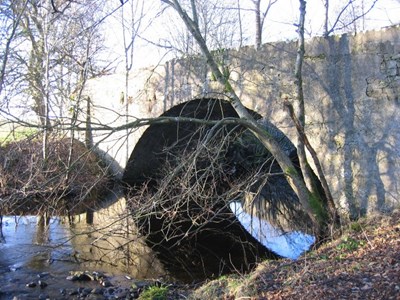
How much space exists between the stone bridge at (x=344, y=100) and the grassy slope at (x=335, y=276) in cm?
117

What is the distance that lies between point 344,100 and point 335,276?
352cm

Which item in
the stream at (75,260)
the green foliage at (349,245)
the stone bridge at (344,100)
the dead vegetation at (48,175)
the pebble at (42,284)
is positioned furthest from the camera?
the dead vegetation at (48,175)

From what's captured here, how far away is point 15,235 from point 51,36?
5.14 meters

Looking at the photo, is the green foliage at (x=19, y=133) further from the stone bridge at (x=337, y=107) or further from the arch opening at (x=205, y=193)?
the arch opening at (x=205, y=193)

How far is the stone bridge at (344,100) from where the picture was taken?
21.0 ft

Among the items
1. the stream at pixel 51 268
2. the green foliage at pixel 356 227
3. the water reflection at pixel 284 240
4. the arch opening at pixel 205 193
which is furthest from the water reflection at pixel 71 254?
the green foliage at pixel 356 227

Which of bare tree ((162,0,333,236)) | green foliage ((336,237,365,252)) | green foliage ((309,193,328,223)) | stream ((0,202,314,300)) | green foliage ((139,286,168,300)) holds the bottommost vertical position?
stream ((0,202,314,300))

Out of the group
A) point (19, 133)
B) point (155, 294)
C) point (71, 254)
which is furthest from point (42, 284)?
point (19, 133)

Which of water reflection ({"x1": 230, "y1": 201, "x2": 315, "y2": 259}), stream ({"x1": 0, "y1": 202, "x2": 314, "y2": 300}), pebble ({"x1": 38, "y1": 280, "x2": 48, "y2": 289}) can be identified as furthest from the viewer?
water reflection ({"x1": 230, "y1": 201, "x2": 315, "y2": 259})

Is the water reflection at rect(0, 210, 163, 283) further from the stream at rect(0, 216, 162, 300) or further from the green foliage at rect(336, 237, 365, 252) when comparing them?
the green foliage at rect(336, 237, 365, 252)

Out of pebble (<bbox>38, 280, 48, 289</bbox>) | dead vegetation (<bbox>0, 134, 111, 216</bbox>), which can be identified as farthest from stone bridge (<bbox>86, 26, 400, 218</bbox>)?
dead vegetation (<bbox>0, 134, 111, 216</bbox>)

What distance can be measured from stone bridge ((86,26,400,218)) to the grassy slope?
1174 mm

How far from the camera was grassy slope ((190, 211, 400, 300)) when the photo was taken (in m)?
3.60

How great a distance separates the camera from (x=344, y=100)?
6.82m
